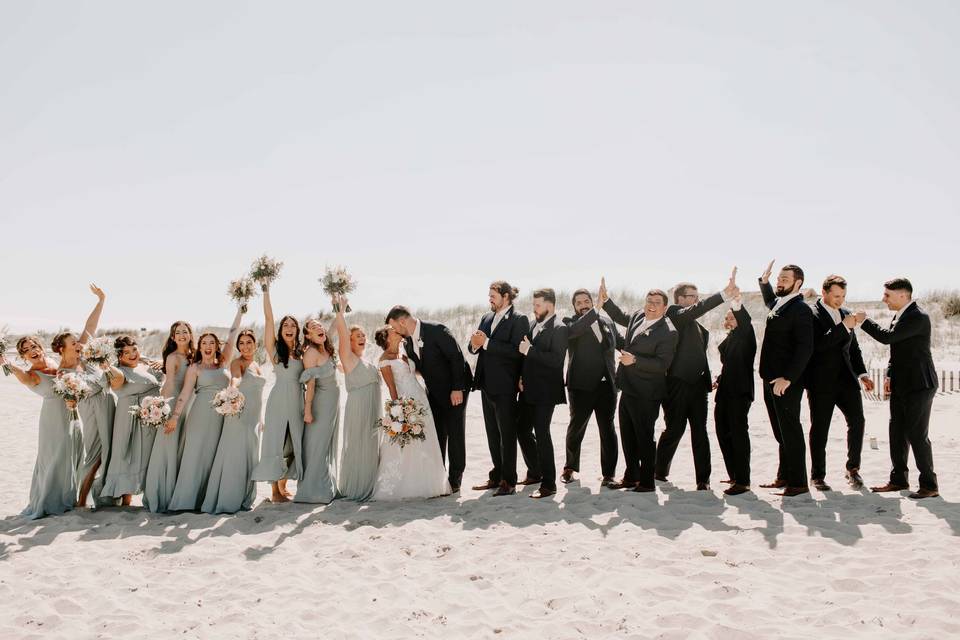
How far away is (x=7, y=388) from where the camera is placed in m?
21.2

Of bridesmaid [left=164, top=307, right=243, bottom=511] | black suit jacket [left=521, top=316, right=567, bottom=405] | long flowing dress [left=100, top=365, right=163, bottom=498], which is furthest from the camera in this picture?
black suit jacket [left=521, top=316, right=567, bottom=405]

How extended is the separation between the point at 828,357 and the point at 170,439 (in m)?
7.36

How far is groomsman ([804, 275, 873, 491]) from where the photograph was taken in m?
7.27

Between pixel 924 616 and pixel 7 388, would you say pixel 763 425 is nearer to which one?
pixel 924 616

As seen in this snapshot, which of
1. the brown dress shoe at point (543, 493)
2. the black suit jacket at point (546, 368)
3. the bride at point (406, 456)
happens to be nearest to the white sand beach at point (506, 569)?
the brown dress shoe at point (543, 493)

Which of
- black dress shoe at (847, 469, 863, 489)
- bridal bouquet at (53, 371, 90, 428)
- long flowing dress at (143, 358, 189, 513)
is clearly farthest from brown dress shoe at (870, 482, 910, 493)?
bridal bouquet at (53, 371, 90, 428)

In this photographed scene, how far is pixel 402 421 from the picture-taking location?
742cm

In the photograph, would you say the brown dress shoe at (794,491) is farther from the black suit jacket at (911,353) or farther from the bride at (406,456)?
the bride at (406,456)

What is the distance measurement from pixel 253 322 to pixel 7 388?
1548cm

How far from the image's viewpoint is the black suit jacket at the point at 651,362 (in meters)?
7.54

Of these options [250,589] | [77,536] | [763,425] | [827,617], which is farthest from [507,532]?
[763,425]

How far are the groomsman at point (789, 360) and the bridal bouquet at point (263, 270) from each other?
17.9ft

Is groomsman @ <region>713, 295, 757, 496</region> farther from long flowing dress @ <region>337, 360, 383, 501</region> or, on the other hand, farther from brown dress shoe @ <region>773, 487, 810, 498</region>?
A: long flowing dress @ <region>337, 360, 383, 501</region>

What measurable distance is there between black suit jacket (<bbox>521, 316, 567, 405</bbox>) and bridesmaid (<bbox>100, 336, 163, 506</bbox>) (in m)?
4.35
